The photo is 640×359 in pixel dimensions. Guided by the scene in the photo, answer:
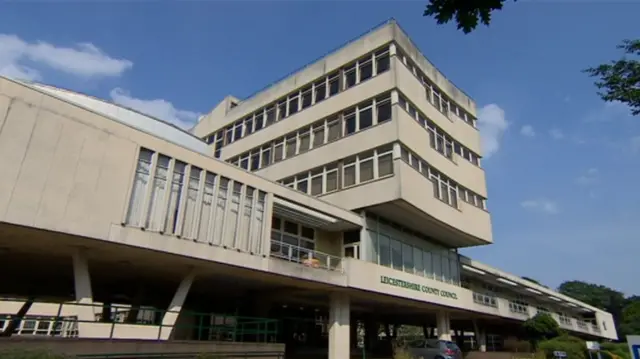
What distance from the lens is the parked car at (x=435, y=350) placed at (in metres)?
21.5

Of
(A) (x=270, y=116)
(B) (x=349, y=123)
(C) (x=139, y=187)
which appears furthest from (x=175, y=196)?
(A) (x=270, y=116)

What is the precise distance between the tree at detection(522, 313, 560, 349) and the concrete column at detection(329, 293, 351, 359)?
793 inches

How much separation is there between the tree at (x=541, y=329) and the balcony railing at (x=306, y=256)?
22.1 meters

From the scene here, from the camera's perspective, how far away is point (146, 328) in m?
13.4

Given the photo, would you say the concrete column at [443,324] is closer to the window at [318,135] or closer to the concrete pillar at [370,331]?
the concrete pillar at [370,331]

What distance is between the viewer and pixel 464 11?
4.16 metres

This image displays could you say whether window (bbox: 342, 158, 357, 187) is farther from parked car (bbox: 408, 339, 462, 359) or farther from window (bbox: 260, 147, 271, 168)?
parked car (bbox: 408, 339, 462, 359)

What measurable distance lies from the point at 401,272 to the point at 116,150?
1530cm

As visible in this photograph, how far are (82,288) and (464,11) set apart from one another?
13.3 meters

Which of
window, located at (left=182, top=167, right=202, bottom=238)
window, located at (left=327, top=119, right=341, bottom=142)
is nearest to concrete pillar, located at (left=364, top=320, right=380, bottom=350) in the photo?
window, located at (left=327, top=119, right=341, bottom=142)

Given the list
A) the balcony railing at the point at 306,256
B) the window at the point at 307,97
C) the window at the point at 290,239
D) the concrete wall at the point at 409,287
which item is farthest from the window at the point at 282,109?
the concrete wall at the point at 409,287

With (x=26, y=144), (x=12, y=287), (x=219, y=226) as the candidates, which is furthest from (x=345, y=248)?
(x=12, y=287)

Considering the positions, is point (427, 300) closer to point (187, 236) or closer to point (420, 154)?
point (420, 154)

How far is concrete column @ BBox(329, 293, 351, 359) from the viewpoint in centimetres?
1998
